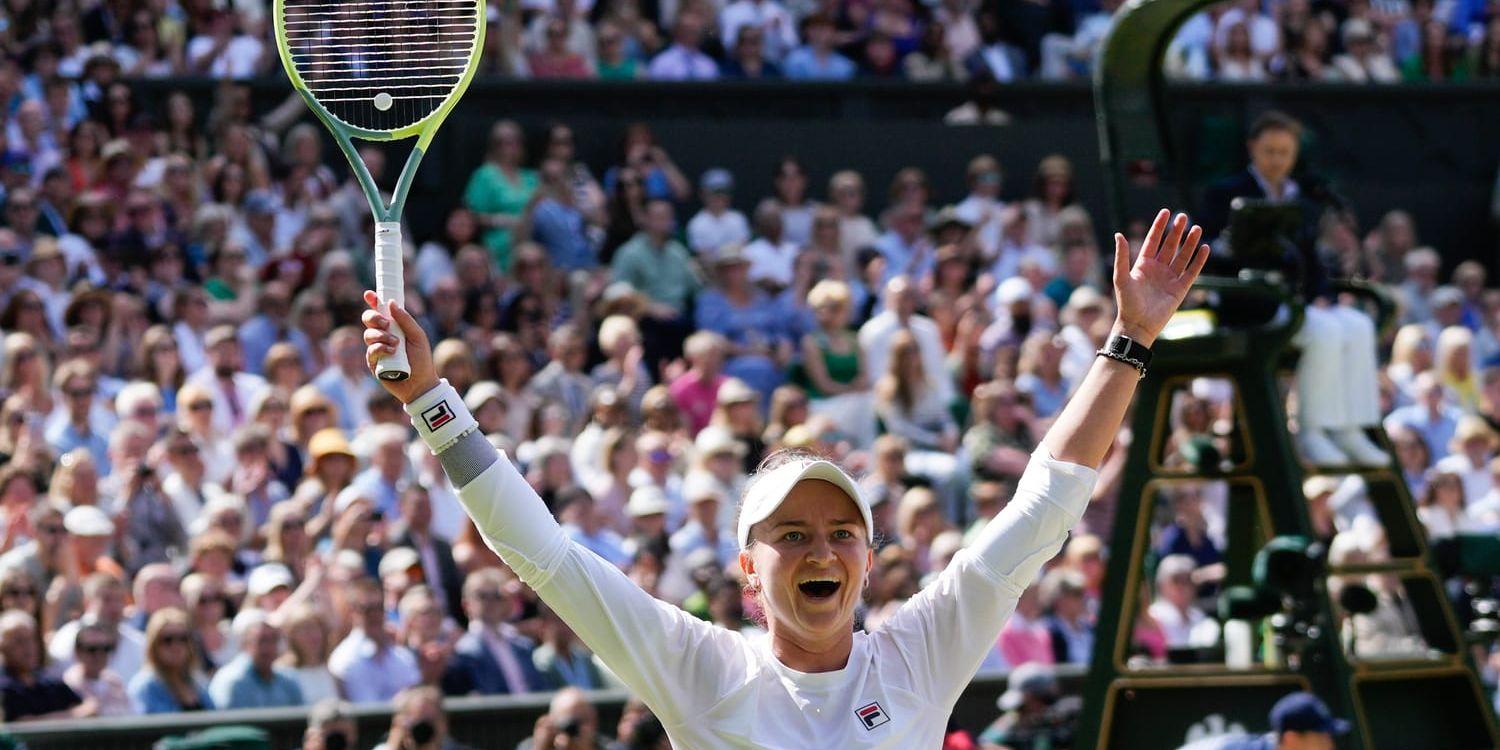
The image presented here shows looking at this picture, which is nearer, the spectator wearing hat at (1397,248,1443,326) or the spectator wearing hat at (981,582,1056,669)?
the spectator wearing hat at (981,582,1056,669)

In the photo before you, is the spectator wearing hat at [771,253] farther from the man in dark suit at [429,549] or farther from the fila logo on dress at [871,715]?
the fila logo on dress at [871,715]

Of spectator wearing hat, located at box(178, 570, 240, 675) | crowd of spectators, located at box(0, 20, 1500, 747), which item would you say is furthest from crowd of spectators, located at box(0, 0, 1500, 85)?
spectator wearing hat, located at box(178, 570, 240, 675)

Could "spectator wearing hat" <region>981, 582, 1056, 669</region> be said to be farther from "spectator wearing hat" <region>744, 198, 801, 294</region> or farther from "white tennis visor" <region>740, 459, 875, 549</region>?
"white tennis visor" <region>740, 459, 875, 549</region>

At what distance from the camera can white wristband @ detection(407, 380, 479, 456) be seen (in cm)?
351

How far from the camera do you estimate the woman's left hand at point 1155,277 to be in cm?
377

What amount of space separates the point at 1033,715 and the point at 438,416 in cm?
529

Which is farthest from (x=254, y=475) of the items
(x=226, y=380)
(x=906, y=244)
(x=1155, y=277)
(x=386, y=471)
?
(x=1155, y=277)

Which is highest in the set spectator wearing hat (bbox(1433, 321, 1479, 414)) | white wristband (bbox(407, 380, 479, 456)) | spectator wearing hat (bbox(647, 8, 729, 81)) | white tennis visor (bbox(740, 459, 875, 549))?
white wristband (bbox(407, 380, 479, 456))

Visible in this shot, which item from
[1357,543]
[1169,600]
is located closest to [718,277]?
[1169,600]

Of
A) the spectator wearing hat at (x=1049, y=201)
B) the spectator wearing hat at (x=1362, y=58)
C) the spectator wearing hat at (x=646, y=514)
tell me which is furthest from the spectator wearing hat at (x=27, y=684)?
the spectator wearing hat at (x=1362, y=58)

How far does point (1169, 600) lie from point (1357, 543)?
1024 millimetres

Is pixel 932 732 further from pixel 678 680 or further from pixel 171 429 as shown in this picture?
pixel 171 429

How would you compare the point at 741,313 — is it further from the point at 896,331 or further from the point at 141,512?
the point at 141,512

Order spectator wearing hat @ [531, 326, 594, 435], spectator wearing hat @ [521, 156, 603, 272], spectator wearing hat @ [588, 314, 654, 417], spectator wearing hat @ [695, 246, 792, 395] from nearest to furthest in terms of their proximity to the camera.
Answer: spectator wearing hat @ [531, 326, 594, 435] → spectator wearing hat @ [588, 314, 654, 417] → spectator wearing hat @ [695, 246, 792, 395] → spectator wearing hat @ [521, 156, 603, 272]
